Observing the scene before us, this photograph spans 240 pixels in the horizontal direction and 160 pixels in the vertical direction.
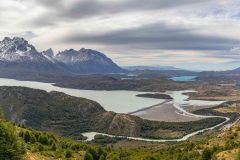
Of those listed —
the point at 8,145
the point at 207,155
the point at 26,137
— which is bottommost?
the point at 207,155

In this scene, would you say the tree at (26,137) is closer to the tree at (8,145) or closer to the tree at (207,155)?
the tree at (8,145)

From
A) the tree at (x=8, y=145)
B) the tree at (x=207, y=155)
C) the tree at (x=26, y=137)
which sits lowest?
the tree at (x=207, y=155)

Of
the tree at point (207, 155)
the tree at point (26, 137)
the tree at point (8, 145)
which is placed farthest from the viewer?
the tree at point (26, 137)

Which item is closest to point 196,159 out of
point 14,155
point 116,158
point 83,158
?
point 116,158

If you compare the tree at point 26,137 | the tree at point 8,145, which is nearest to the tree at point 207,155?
the tree at point 26,137

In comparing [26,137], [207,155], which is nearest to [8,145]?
[26,137]

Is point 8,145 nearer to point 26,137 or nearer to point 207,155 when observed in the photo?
point 26,137

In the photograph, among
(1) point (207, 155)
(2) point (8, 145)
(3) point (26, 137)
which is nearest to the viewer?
(2) point (8, 145)

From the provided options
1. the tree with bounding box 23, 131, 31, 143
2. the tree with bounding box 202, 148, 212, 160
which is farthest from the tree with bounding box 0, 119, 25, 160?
the tree with bounding box 202, 148, 212, 160
